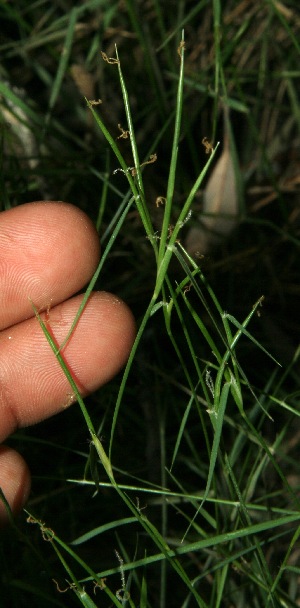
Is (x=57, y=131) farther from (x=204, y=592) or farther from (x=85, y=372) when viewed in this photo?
(x=204, y=592)

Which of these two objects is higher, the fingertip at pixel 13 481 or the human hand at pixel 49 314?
the human hand at pixel 49 314

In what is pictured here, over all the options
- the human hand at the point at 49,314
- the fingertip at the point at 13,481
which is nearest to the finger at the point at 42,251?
the human hand at the point at 49,314

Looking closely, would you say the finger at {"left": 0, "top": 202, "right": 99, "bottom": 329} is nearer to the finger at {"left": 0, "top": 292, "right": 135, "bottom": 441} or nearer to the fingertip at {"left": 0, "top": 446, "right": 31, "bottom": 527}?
the finger at {"left": 0, "top": 292, "right": 135, "bottom": 441}

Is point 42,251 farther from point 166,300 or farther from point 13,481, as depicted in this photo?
point 13,481

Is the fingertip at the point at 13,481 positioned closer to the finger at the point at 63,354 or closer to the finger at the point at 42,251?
the finger at the point at 63,354

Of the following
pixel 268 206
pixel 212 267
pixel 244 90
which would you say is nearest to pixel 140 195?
pixel 212 267

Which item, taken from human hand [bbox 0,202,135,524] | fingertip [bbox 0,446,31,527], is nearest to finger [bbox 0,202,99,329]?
human hand [bbox 0,202,135,524]
